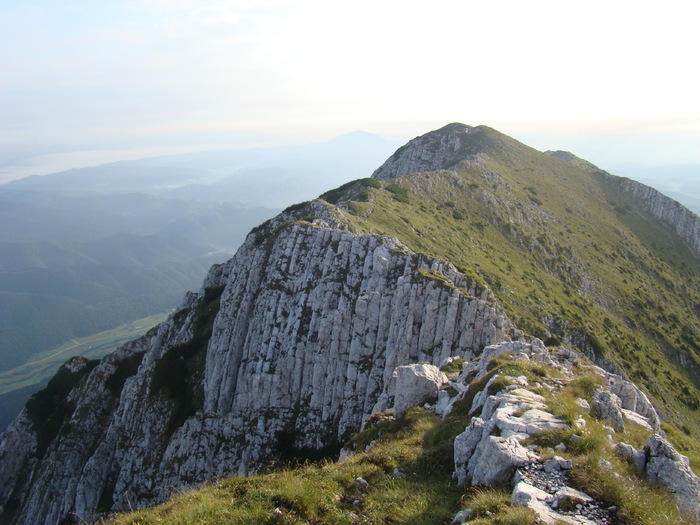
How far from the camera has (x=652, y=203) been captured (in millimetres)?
124875

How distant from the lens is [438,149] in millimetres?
137750

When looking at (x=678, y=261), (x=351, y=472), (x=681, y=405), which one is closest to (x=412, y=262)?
(x=351, y=472)

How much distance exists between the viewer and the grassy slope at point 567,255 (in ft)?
217

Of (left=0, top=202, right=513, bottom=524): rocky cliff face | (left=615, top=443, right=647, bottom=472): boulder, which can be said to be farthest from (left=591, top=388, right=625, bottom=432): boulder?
(left=0, top=202, right=513, bottom=524): rocky cliff face

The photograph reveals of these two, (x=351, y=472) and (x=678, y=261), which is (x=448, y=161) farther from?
(x=351, y=472)

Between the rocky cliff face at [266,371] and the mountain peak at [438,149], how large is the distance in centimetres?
7953

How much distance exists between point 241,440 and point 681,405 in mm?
64753

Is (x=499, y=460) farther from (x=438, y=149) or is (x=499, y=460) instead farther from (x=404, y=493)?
(x=438, y=149)

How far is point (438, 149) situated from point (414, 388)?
416 ft

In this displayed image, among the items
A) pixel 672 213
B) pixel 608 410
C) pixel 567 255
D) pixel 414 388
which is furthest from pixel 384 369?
pixel 672 213

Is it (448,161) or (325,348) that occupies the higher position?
(448,161)

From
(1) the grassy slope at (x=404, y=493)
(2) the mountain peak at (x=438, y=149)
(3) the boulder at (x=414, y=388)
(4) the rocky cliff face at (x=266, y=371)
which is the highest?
(2) the mountain peak at (x=438, y=149)

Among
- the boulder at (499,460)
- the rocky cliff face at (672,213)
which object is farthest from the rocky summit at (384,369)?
the rocky cliff face at (672,213)

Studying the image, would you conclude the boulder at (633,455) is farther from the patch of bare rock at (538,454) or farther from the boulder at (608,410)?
the boulder at (608,410)
